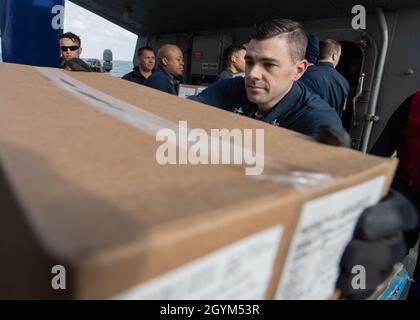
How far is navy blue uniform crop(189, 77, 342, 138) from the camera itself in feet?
2.93

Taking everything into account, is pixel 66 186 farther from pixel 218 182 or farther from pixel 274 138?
pixel 274 138

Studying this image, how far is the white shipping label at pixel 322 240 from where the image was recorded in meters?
0.29

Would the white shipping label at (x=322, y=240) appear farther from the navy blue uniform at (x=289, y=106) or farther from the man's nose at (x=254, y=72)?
the man's nose at (x=254, y=72)

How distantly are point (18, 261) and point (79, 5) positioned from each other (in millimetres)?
5844

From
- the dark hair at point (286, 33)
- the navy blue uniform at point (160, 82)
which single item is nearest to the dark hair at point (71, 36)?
the navy blue uniform at point (160, 82)

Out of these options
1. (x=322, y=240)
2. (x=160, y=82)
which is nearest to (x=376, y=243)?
(x=322, y=240)

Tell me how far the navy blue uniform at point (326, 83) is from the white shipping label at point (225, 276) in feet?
5.77

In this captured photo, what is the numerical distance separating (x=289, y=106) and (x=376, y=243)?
0.68 metres

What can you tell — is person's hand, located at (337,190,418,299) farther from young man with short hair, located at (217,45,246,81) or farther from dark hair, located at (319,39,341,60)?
young man with short hair, located at (217,45,246,81)

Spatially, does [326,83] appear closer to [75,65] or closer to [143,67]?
[75,65]

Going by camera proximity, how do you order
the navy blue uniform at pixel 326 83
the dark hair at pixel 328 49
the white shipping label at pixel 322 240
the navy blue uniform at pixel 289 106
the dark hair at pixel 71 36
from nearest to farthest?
the white shipping label at pixel 322 240, the navy blue uniform at pixel 289 106, the navy blue uniform at pixel 326 83, the dark hair at pixel 328 49, the dark hair at pixel 71 36

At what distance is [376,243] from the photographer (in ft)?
1.25

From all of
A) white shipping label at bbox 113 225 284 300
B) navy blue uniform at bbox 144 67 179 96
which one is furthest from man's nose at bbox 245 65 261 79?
navy blue uniform at bbox 144 67 179 96

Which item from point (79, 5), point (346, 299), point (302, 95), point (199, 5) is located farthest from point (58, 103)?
point (79, 5)
